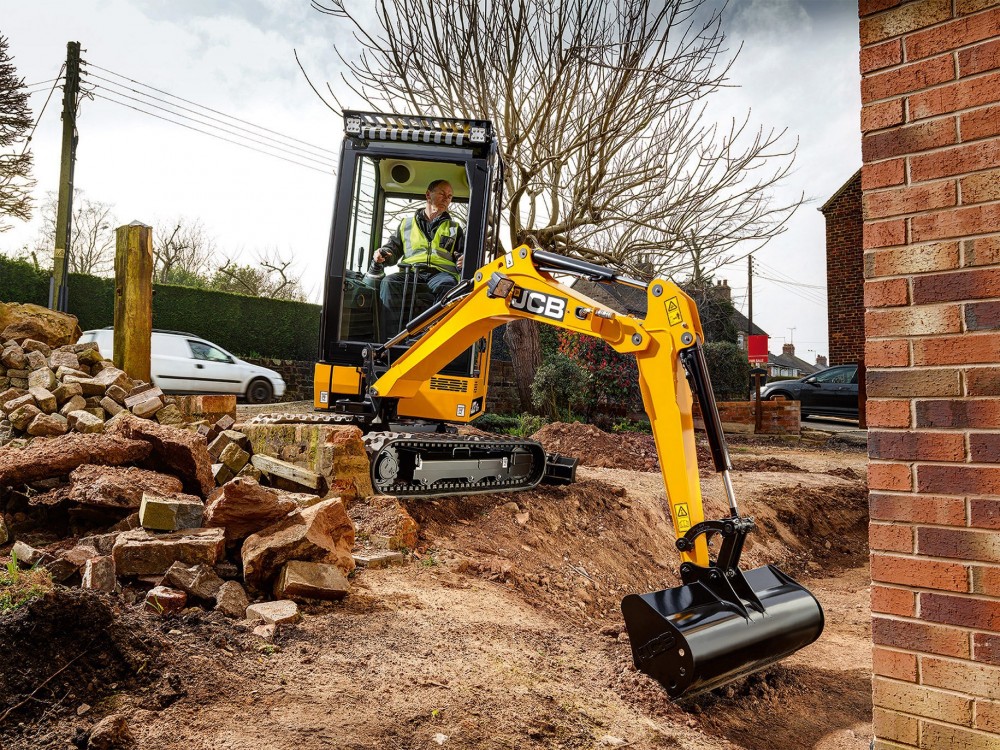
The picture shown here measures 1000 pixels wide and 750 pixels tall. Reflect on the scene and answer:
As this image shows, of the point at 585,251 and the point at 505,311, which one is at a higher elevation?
the point at 585,251

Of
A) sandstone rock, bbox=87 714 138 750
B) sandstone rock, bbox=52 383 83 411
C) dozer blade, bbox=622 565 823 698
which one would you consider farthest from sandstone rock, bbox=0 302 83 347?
dozer blade, bbox=622 565 823 698

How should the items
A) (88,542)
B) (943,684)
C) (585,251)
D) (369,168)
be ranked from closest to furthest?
(943,684)
(88,542)
(369,168)
(585,251)

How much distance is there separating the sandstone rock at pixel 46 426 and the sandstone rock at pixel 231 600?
127 inches

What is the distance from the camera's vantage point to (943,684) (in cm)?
178

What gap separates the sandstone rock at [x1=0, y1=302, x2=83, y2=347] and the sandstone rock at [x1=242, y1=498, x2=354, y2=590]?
17.1 ft

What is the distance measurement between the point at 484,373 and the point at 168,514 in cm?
297

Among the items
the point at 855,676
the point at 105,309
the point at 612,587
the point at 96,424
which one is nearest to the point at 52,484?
the point at 96,424

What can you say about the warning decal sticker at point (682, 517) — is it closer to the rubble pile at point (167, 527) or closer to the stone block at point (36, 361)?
the rubble pile at point (167, 527)

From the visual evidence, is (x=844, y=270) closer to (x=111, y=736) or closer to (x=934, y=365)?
(x=934, y=365)

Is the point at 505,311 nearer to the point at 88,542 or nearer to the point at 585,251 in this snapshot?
the point at 88,542

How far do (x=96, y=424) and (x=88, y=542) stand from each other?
7.34 ft

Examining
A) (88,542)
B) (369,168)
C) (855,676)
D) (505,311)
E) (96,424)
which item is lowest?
(855,676)

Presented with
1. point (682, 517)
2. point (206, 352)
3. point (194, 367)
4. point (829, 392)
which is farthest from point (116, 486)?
point (829, 392)

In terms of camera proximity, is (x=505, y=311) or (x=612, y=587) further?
(x=612, y=587)
